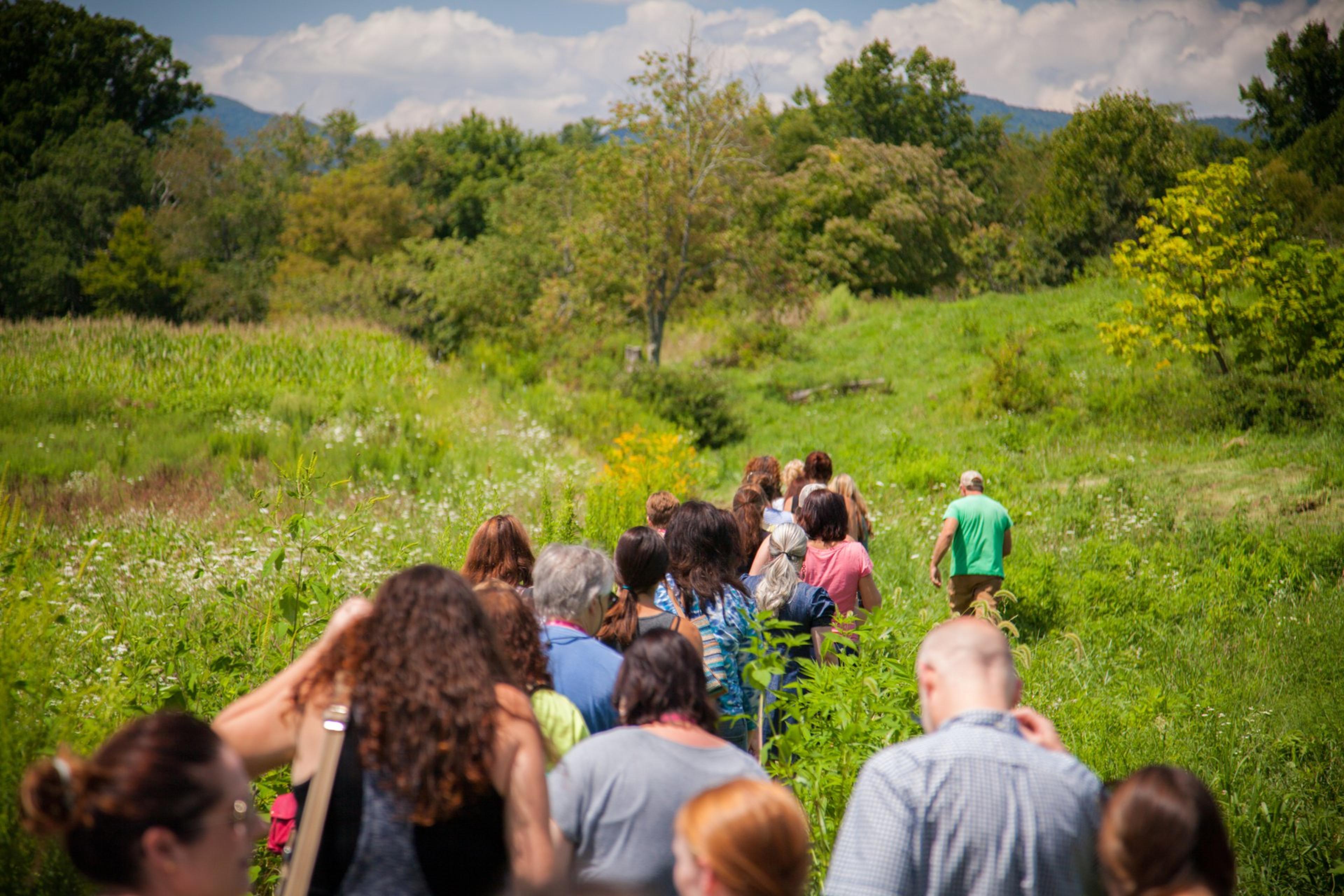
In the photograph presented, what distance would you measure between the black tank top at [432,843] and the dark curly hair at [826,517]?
11.5 ft

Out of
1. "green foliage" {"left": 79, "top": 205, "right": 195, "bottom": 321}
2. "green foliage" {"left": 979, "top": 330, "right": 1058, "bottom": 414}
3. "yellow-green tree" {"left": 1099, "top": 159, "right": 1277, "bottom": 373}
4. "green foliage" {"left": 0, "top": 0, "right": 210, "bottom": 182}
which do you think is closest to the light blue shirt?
"green foliage" {"left": 979, "top": 330, "right": 1058, "bottom": 414}

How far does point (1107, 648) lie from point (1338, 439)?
25.0 ft

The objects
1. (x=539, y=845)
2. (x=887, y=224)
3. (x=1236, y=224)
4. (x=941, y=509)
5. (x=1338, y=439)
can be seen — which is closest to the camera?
(x=539, y=845)

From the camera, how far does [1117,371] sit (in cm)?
1608

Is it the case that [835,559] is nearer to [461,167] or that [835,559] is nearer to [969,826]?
[969,826]

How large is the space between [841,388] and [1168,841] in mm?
17231

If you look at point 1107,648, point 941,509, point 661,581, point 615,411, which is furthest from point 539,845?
point 615,411

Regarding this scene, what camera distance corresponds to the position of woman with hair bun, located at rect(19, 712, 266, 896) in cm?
168

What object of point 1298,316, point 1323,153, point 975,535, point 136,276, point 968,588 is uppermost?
point 1323,153

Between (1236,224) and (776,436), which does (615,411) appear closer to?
(776,436)

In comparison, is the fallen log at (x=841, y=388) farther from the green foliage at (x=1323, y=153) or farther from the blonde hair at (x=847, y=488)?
the green foliage at (x=1323, y=153)

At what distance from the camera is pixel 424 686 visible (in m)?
2.01

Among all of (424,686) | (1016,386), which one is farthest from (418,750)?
(1016,386)

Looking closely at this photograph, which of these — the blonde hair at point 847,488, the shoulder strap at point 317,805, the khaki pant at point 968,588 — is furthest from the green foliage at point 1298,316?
the shoulder strap at point 317,805
